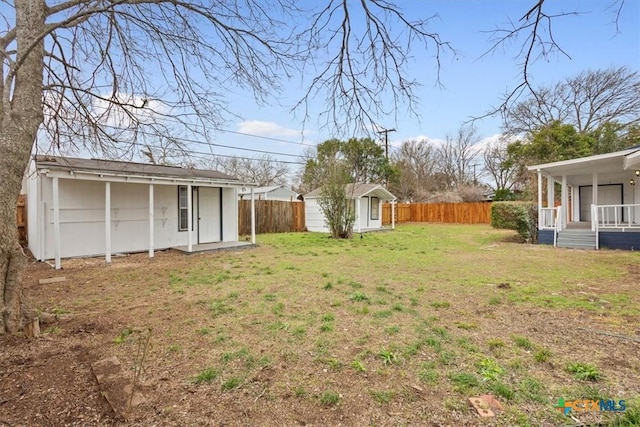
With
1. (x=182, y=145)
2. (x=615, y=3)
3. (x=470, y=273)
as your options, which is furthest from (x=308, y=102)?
(x=470, y=273)

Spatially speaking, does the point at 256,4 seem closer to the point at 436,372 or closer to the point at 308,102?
the point at 308,102

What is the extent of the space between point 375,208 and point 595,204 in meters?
10.3

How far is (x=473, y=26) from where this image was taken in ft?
8.85

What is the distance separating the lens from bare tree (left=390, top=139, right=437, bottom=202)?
32688 millimetres

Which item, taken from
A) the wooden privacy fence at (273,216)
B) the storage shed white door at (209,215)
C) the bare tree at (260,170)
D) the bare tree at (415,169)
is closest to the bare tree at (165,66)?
the storage shed white door at (209,215)

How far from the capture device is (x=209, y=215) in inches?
457

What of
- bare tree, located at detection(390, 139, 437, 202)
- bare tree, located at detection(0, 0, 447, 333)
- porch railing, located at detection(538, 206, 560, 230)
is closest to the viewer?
bare tree, located at detection(0, 0, 447, 333)

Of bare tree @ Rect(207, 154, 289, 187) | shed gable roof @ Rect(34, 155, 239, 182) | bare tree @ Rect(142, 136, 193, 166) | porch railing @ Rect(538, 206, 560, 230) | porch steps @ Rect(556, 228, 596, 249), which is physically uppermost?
bare tree @ Rect(207, 154, 289, 187)

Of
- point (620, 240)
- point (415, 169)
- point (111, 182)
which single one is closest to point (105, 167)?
point (111, 182)

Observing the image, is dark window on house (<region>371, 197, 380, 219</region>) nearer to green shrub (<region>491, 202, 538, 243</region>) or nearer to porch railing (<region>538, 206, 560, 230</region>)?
green shrub (<region>491, 202, 538, 243</region>)

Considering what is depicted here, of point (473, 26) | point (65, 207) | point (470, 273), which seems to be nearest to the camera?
point (473, 26)

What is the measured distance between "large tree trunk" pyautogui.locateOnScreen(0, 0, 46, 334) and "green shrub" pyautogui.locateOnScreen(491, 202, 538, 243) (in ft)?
45.3

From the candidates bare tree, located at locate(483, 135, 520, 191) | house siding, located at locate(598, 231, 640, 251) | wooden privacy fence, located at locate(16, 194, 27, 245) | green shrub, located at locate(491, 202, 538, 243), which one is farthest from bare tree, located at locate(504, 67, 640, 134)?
wooden privacy fence, located at locate(16, 194, 27, 245)

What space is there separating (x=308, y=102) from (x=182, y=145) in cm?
195
